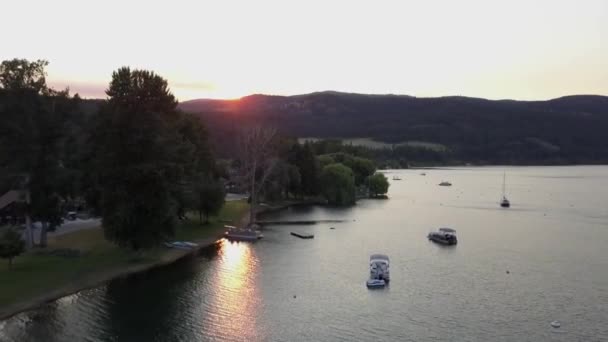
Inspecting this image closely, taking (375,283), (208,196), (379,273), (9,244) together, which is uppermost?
(208,196)

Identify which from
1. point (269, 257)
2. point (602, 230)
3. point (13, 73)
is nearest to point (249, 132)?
point (269, 257)

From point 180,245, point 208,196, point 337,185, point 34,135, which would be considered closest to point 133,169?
point 34,135

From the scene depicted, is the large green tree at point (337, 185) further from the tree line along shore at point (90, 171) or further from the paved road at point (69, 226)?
the tree line along shore at point (90, 171)

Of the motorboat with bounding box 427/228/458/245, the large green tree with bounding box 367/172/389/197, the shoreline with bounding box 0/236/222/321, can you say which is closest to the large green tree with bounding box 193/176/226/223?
the shoreline with bounding box 0/236/222/321

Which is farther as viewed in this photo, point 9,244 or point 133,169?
point 133,169

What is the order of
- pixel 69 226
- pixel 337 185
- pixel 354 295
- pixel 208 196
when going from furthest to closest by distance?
1. pixel 337 185
2. pixel 208 196
3. pixel 69 226
4. pixel 354 295

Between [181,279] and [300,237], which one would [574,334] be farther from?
[300,237]

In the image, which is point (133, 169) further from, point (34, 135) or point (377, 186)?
point (377, 186)
